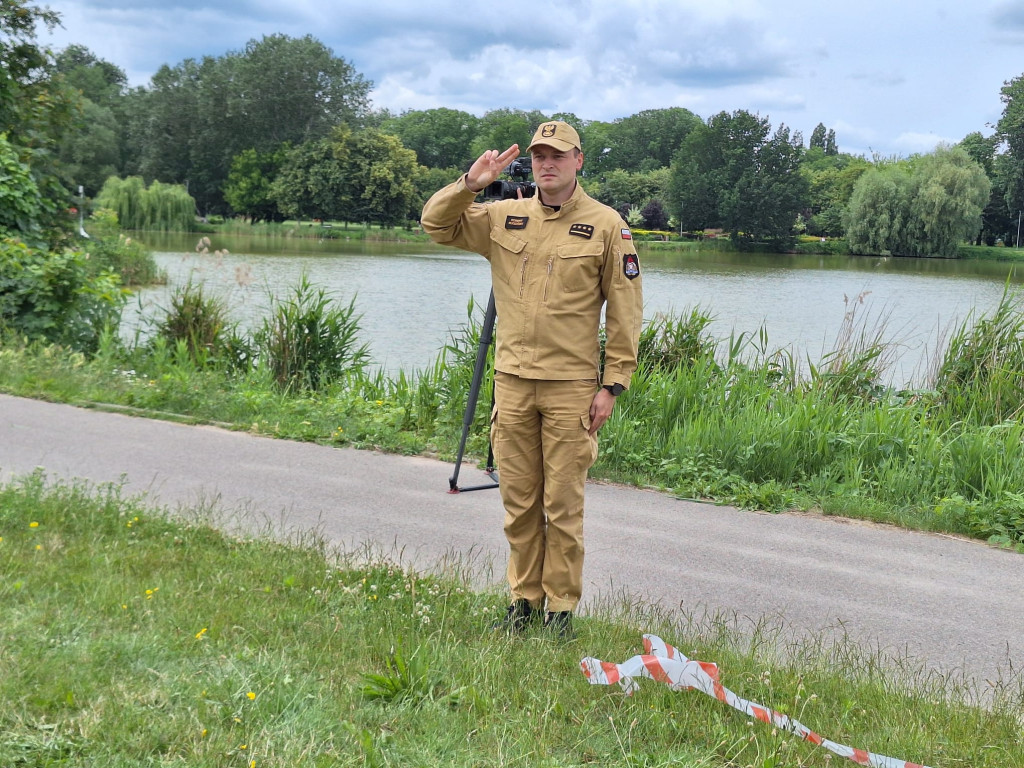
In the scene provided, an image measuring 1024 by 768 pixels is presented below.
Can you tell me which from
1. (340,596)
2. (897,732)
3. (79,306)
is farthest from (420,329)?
(897,732)

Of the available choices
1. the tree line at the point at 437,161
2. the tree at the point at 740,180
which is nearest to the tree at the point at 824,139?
the tree line at the point at 437,161

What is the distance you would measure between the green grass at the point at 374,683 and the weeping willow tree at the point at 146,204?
5082cm

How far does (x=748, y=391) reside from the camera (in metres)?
8.33

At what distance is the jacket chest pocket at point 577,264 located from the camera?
12.0ft

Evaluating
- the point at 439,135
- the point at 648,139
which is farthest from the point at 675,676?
the point at 439,135

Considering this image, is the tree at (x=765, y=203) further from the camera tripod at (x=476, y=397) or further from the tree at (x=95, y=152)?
the camera tripod at (x=476, y=397)

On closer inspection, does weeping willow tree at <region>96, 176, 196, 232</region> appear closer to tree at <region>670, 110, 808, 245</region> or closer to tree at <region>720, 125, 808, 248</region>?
tree at <region>670, 110, 808, 245</region>

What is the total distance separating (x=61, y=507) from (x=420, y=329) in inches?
539

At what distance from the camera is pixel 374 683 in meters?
3.15

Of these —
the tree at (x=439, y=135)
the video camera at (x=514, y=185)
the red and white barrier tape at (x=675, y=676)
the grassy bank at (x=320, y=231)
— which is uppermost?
the tree at (x=439, y=135)

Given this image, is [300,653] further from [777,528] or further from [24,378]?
[24,378]

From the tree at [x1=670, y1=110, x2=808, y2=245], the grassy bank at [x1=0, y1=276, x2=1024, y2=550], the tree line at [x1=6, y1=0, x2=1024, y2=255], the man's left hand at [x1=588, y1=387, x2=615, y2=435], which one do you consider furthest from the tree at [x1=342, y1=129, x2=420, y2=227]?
the man's left hand at [x1=588, y1=387, x2=615, y2=435]

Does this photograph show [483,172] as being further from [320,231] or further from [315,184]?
[315,184]

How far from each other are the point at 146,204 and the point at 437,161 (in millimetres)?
47968
